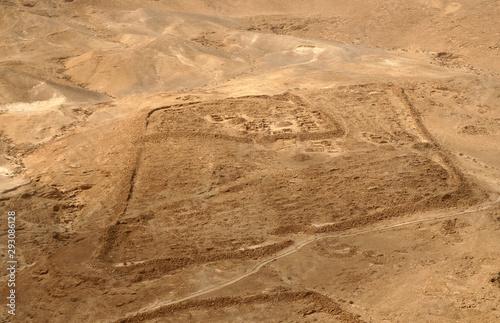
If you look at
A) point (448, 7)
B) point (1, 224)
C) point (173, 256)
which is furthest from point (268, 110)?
point (448, 7)

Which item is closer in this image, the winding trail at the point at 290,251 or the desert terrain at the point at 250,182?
the winding trail at the point at 290,251

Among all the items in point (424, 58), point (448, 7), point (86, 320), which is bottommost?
point (86, 320)

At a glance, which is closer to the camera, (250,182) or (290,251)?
(290,251)

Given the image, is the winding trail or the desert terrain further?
the desert terrain

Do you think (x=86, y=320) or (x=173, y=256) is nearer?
(x=86, y=320)

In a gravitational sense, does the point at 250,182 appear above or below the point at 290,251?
above

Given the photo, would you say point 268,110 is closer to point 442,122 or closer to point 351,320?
point 442,122

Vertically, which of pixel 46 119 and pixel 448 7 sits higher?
pixel 448 7

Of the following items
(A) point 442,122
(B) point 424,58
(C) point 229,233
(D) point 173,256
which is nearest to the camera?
→ (D) point 173,256
